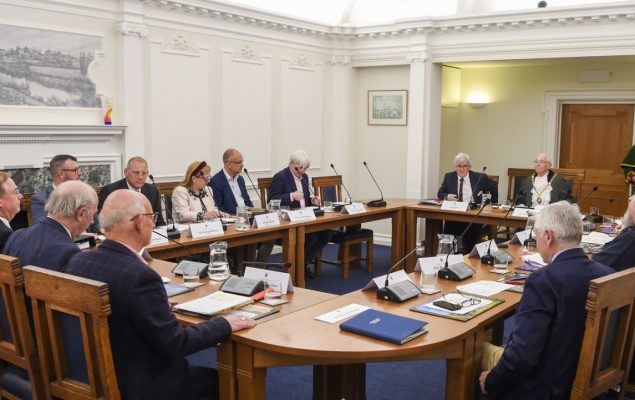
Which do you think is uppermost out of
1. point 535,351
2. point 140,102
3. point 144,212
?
point 140,102

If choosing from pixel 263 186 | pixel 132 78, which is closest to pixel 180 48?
pixel 132 78

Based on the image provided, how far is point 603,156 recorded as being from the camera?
7816 millimetres

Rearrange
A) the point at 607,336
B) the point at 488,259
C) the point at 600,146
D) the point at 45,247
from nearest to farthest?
the point at 607,336 < the point at 45,247 < the point at 488,259 < the point at 600,146

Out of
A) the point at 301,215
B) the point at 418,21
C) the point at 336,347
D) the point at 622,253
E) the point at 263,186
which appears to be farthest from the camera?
the point at 418,21

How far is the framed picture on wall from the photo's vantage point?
728cm

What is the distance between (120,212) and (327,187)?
443cm

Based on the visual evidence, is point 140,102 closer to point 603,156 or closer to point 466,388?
point 466,388

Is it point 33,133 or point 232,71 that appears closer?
point 33,133

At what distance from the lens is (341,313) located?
7.98 ft

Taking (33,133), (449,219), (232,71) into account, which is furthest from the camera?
(232,71)

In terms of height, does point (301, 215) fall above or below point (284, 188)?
below

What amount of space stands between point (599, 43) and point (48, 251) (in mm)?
5457

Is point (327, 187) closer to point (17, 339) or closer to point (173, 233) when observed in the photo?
point (173, 233)

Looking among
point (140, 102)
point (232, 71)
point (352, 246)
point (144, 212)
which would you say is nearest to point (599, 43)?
point (352, 246)
